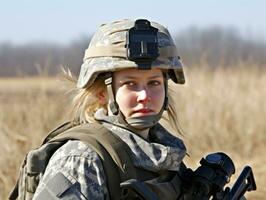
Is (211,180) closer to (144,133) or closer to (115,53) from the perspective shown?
(144,133)

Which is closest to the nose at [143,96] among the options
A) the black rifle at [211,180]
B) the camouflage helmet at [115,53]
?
the camouflage helmet at [115,53]

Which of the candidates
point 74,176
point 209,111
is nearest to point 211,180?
point 74,176

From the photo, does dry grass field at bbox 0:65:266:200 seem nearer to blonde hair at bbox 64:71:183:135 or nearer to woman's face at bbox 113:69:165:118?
blonde hair at bbox 64:71:183:135

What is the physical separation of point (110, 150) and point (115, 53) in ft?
1.44

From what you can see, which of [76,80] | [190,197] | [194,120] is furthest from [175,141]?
[194,120]

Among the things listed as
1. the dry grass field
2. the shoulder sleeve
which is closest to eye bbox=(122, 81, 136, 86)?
the shoulder sleeve

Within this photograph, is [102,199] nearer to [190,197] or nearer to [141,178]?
[141,178]

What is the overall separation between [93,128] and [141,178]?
0.87ft

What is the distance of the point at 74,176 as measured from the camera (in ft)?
9.13

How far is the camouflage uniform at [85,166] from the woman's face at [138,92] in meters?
0.10

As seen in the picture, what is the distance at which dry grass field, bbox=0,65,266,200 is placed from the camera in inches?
319

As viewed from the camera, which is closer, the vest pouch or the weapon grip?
the vest pouch

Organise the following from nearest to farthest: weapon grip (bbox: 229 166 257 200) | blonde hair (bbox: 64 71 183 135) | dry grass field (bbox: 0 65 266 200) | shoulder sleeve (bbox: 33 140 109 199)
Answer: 1. shoulder sleeve (bbox: 33 140 109 199)
2. blonde hair (bbox: 64 71 183 135)
3. weapon grip (bbox: 229 166 257 200)
4. dry grass field (bbox: 0 65 266 200)

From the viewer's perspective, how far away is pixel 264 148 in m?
9.91
